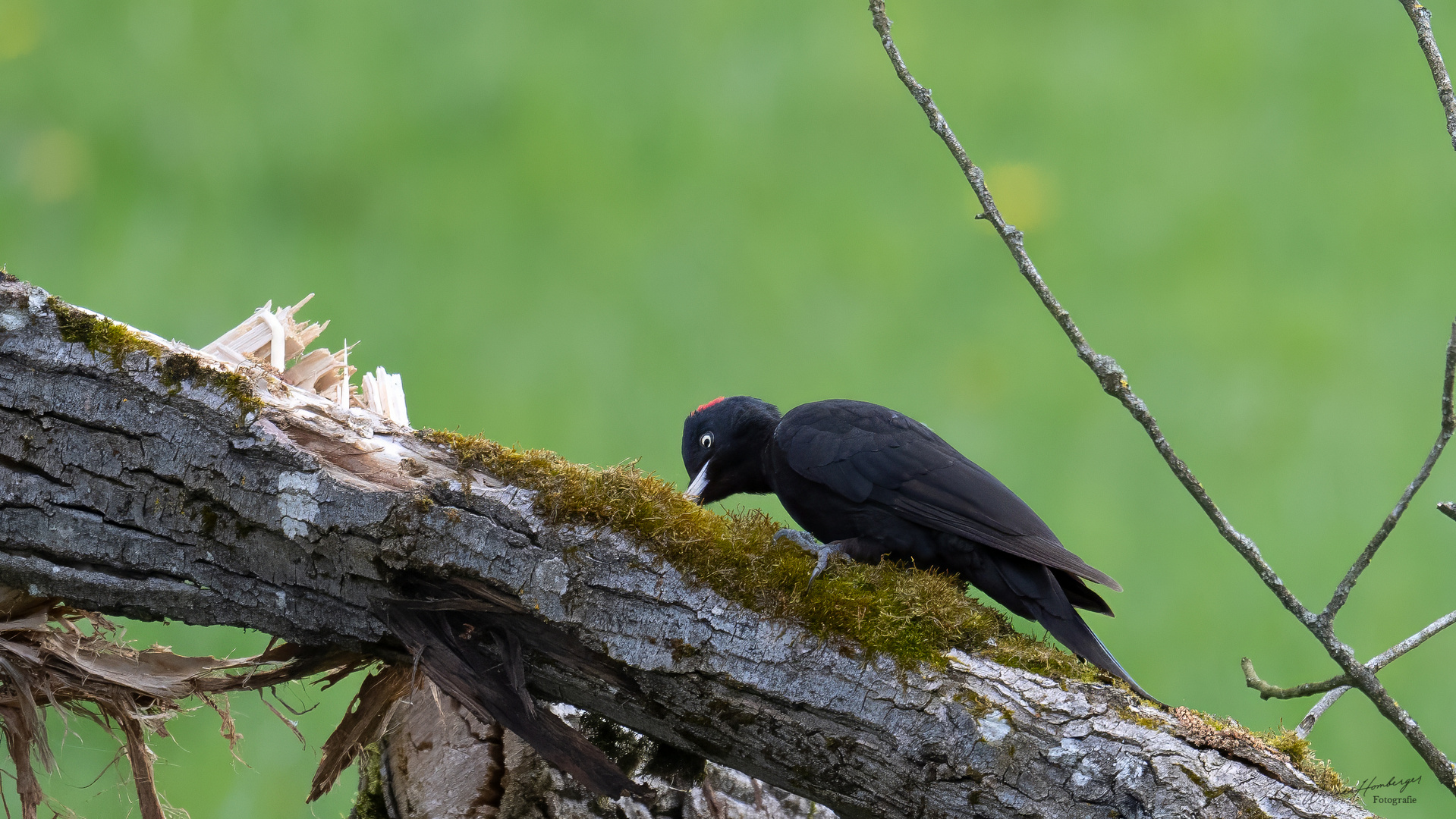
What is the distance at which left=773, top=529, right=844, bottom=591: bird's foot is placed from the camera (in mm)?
1773

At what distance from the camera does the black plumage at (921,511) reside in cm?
211

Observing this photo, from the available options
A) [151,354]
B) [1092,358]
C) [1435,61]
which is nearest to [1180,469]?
[1092,358]

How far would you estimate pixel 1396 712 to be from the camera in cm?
158

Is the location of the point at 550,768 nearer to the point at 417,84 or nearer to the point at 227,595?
the point at 227,595

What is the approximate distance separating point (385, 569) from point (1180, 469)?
1.25 metres

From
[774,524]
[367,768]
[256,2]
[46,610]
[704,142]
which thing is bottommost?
[367,768]

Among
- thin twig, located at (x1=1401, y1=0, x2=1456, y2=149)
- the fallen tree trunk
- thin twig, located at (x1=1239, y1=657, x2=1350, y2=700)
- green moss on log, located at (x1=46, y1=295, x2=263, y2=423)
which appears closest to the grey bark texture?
the fallen tree trunk

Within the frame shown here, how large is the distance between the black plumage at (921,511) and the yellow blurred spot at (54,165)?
531 cm

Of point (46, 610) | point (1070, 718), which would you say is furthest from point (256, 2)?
point (1070, 718)

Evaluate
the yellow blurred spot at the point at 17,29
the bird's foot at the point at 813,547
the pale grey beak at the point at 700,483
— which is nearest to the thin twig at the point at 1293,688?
the bird's foot at the point at 813,547

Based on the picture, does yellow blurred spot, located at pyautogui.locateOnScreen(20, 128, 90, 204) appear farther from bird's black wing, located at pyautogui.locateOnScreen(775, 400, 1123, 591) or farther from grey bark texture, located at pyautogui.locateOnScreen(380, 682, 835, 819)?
bird's black wing, located at pyautogui.locateOnScreen(775, 400, 1123, 591)

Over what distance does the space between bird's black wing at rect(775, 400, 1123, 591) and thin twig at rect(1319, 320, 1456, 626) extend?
0.43 meters

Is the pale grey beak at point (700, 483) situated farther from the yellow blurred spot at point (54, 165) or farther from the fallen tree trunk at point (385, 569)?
the yellow blurred spot at point (54, 165)

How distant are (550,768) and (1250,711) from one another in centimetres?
404
